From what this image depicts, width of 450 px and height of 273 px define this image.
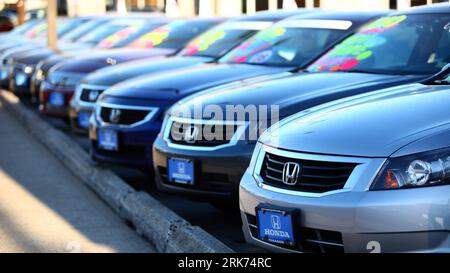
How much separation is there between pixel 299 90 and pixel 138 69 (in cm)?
365

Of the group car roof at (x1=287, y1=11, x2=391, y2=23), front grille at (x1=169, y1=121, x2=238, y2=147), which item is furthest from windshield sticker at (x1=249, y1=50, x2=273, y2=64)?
front grille at (x1=169, y1=121, x2=238, y2=147)

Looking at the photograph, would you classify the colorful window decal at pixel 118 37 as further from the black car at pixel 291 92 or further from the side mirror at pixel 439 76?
the side mirror at pixel 439 76

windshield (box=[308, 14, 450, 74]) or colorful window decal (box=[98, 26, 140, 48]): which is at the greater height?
windshield (box=[308, 14, 450, 74])

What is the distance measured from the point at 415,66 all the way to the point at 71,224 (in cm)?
261

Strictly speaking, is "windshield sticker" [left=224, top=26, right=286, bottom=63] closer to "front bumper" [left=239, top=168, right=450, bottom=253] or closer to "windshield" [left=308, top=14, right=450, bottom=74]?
"windshield" [left=308, top=14, right=450, bottom=74]

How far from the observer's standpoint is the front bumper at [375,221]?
13.1ft

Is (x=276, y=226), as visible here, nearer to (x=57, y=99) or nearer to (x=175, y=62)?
(x=175, y=62)

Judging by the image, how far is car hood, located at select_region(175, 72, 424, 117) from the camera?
623cm

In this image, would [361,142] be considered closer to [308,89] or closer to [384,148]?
[384,148]

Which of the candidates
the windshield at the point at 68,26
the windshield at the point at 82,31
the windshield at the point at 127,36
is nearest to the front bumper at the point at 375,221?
the windshield at the point at 127,36

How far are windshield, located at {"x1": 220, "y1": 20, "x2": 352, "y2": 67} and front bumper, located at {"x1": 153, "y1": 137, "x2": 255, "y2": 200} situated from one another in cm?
207

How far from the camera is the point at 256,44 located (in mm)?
8812

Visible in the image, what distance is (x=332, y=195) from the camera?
4266mm
